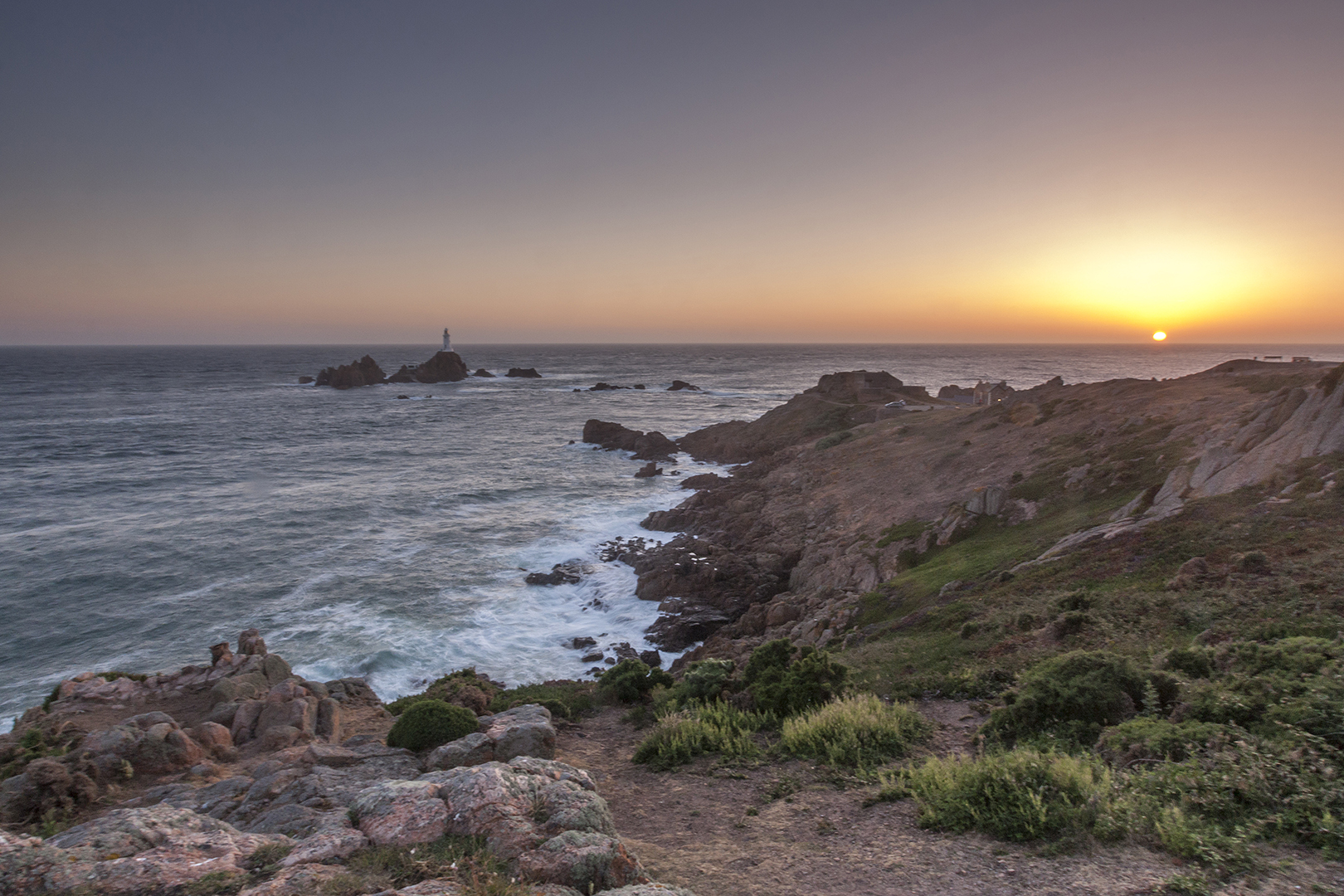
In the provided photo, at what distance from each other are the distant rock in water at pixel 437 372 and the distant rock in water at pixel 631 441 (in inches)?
3702

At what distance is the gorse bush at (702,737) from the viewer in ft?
38.9

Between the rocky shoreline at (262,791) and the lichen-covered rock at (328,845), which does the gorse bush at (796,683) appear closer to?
the rocky shoreline at (262,791)

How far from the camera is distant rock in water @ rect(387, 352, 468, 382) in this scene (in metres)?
151

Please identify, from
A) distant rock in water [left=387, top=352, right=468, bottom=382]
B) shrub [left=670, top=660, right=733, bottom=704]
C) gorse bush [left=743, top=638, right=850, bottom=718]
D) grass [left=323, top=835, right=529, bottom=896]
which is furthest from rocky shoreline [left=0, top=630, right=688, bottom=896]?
distant rock in water [left=387, top=352, right=468, bottom=382]

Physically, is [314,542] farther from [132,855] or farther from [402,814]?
[402,814]

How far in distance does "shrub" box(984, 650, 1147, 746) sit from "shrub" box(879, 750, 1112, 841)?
138 cm

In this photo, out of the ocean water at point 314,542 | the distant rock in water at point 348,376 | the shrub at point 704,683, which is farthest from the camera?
the distant rock in water at point 348,376

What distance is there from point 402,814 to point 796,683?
8.02 m

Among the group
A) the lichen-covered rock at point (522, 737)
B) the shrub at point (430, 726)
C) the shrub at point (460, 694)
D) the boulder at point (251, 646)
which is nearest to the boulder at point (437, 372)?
the boulder at point (251, 646)

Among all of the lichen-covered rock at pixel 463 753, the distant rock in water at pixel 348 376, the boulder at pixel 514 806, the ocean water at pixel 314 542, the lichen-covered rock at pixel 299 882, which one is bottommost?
the ocean water at pixel 314 542

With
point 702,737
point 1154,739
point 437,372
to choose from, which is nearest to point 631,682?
point 702,737

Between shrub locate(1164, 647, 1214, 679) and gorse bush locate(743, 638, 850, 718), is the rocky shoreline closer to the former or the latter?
gorse bush locate(743, 638, 850, 718)

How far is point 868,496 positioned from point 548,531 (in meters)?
19.4

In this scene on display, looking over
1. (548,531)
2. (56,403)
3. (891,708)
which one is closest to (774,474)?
(548,531)
